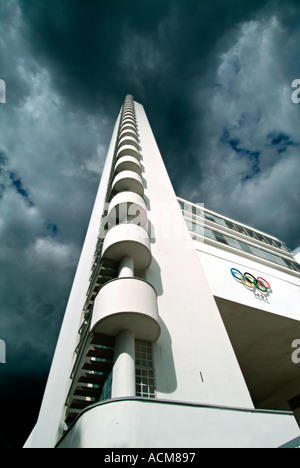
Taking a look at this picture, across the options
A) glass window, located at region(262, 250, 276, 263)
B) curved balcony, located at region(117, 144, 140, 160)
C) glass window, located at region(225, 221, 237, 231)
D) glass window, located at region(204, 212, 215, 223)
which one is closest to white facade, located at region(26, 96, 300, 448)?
curved balcony, located at region(117, 144, 140, 160)

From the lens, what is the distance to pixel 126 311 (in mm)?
7559

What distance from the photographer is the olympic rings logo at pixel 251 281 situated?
51.4 feet

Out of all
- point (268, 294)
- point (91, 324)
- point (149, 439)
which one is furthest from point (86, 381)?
point (268, 294)

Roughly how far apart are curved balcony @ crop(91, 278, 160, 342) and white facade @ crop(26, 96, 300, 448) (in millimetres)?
37

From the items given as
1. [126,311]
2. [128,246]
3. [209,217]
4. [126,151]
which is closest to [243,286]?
[128,246]

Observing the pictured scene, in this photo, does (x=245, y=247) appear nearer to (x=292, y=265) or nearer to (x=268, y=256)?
(x=268, y=256)

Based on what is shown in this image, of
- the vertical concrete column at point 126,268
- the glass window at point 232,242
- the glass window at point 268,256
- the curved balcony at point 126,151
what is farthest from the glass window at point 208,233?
the vertical concrete column at point 126,268

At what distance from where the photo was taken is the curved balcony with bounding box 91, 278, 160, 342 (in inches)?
301

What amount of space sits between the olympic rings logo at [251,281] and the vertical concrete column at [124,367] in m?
10.2

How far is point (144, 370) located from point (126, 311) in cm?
211

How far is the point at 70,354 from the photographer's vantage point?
10891 mm

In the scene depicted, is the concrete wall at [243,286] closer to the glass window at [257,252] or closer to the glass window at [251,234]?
the glass window at [257,252]
